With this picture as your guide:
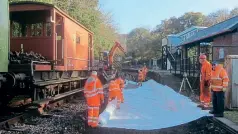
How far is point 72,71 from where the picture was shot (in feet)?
42.1

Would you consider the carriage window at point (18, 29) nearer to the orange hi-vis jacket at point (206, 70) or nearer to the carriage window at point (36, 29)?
the carriage window at point (36, 29)

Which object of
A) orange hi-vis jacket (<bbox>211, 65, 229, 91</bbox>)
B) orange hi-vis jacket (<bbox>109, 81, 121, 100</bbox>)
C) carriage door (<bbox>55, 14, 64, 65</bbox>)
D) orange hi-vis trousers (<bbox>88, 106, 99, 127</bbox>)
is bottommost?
orange hi-vis trousers (<bbox>88, 106, 99, 127</bbox>)

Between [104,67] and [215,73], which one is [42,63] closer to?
[215,73]

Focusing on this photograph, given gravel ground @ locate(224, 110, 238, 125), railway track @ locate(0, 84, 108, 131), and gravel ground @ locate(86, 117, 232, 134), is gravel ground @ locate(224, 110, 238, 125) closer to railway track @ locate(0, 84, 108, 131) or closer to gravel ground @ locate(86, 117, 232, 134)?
gravel ground @ locate(86, 117, 232, 134)

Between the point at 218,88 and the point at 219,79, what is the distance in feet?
0.85

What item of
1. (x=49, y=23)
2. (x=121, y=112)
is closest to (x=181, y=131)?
(x=121, y=112)

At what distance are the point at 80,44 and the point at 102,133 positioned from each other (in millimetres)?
8007

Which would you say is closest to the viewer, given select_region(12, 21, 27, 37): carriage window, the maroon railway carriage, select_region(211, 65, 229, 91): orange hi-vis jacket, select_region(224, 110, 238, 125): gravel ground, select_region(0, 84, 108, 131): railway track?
select_region(0, 84, 108, 131): railway track

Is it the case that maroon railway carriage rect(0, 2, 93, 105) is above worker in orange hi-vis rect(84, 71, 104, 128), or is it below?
above

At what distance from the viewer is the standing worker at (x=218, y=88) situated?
855 cm

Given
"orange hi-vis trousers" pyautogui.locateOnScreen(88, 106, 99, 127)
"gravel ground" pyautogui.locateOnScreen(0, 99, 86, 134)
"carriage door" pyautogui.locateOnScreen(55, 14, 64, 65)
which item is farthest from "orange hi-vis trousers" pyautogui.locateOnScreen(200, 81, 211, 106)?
"carriage door" pyautogui.locateOnScreen(55, 14, 64, 65)

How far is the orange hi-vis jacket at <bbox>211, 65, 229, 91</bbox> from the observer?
28.7 feet

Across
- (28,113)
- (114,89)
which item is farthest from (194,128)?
(28,113)

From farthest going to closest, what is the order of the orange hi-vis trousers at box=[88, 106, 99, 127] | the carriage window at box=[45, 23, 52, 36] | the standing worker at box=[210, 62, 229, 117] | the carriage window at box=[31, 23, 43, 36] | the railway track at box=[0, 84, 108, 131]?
the carriage window at box=[31, 23, 43, 36] < the carriage window at box=[45, 23, 52, 36] < the standing worker at box=[210, 62, 229, 117] < the orange hi-vis trousers at box=[88, 106, 99, 127] < the railway track at box=[0, 84, 108, 131]
